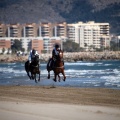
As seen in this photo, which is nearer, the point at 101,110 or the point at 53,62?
the point at 101,110

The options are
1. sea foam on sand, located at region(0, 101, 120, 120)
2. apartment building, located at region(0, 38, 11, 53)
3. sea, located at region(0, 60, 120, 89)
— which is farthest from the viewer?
apartment building, located at region(0, 38, 11, 53)

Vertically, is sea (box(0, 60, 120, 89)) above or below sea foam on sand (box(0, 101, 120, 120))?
below

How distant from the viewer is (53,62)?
19703 millimetres

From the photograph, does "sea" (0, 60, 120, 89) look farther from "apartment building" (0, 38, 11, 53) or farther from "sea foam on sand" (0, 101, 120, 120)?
"apartment building" (0, 38, 11, 53)

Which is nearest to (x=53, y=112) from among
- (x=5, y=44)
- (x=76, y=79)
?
(x=76, y=79)

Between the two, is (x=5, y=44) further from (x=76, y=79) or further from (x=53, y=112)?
(x=53, y=112)

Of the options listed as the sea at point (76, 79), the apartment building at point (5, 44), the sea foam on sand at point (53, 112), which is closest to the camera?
the sea foam on sand at point (53, 112)

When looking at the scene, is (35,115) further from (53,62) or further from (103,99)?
(53,62)

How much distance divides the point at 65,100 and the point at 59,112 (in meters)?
2.80

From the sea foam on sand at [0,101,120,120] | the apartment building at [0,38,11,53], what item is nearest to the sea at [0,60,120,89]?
the sea foam on sand at [0,101,120,120]

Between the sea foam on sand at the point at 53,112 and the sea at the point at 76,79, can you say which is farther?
the sea at the point at 76,79

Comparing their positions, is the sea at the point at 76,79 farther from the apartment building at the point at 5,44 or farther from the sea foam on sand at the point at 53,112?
the apartment building at the point at 5,44

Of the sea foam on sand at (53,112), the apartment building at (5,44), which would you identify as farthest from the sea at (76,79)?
the apartment building at (5,44)

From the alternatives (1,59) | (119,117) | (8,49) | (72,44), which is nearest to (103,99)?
(119,117)
